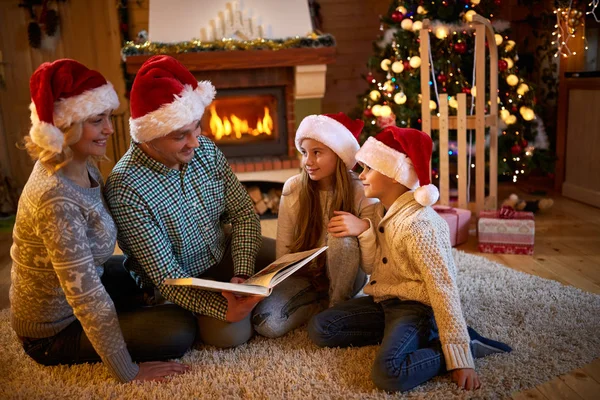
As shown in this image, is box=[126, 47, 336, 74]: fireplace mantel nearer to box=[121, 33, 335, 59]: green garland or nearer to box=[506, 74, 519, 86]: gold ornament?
box=[121, 33, 335, 59]: green garland

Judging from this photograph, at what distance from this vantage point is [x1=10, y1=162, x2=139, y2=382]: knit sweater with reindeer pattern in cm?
143

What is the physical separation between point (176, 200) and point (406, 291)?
77 centimetres

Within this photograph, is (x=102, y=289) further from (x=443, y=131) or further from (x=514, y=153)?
(x=514, y=153)

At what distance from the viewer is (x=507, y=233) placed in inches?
101

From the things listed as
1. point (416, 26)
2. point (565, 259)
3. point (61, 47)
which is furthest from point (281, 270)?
point (61, 47)

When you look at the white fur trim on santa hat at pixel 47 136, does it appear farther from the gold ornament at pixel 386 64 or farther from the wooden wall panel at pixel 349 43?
the wooden wall panel at pixel 349 43

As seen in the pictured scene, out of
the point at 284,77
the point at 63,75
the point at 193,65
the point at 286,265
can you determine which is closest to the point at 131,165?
the point at 63,75

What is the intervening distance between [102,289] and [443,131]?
1.94 meters

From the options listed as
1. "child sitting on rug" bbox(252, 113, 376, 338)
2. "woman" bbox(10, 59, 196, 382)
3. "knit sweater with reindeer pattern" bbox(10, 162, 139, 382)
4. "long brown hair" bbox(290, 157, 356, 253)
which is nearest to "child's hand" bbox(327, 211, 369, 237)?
"child sitting on rug" bbox(252, 113, 376, 338)

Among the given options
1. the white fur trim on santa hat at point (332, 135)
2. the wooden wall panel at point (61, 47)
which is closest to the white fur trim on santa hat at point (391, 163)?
the white fur trim on santa hat at point (332, 135)

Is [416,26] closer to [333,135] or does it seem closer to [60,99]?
[333,135]

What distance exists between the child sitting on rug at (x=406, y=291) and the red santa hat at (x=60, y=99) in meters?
0.80

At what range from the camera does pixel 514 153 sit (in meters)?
3.30

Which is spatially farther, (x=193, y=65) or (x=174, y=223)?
(x=193, y=65)
